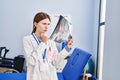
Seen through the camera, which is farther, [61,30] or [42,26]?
[61,30]

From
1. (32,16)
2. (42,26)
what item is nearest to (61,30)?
(32,16)

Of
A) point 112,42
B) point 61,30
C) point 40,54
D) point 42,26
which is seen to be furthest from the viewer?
point 61,30

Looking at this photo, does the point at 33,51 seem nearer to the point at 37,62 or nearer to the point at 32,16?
the point at 37,62

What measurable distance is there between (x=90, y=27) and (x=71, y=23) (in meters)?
0.36

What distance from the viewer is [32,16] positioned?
3.65 meters

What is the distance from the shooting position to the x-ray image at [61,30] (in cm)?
360

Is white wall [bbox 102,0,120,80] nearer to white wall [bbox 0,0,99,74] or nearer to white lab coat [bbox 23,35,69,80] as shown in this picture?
white lab coat [bbox 23,35,69,80]

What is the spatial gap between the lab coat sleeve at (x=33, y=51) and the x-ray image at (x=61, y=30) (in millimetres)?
1969

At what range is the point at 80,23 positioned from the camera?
3600mm

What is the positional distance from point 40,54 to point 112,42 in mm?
853

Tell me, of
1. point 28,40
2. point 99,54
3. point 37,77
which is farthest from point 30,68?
point 99,54

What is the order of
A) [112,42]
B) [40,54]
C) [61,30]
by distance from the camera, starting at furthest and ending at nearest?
[61,30], [40,54], [112,42]

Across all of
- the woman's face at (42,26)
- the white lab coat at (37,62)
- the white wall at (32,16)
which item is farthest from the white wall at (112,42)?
the white wall at (32,16)

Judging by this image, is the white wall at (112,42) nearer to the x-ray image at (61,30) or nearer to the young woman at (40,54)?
the young woman at (40,54)
